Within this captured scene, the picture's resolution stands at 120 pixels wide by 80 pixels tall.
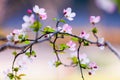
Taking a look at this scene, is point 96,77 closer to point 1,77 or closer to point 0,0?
point 0,0

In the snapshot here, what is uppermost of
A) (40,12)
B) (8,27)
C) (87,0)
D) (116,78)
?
(87,0)

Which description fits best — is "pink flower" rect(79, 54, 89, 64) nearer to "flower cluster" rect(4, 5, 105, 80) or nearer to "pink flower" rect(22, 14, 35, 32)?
"flower cluster" rect(4, 5, 105, 80)

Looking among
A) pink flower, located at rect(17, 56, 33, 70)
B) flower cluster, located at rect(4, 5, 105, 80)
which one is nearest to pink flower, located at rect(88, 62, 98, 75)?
flower cluster, located at rect(4, 5, 105, 80)

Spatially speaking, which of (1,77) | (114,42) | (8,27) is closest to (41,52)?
(8,27)

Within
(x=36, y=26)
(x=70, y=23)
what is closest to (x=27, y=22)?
(x=36, y=26)

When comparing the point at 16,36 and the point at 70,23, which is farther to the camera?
the point at 70,23

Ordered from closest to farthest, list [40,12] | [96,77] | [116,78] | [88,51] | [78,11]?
1. [40,12]
2. [96,77]
3. [116,78]
4. [88,51]
5. [78,11]

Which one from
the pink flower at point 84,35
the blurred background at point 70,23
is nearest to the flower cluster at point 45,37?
the pink flower at point 84,35

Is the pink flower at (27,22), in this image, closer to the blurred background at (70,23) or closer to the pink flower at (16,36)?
the pink flower at (16,36)

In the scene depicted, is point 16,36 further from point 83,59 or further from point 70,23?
point 70,23
